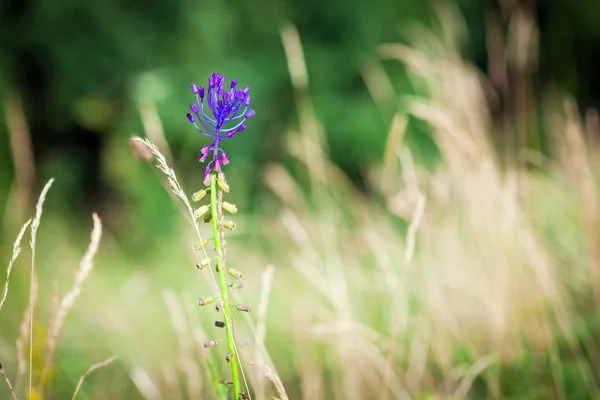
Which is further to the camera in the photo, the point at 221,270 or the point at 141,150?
the point at 141,150

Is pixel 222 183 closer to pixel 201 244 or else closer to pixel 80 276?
pixel 201 244

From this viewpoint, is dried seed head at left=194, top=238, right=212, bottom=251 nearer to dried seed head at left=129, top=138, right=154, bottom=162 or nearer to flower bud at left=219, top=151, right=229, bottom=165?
flower bud at left=219, top=151, right=229, bottom=165

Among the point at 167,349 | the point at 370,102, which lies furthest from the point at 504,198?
the point at 370,102

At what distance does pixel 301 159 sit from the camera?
6.38 ft

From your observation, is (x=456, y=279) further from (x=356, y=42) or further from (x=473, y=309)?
(x=356, y=42)

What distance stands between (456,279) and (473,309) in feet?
0.37

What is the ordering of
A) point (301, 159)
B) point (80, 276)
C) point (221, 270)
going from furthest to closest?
point (301, 159) < point (80, 276) < point (221, 270)

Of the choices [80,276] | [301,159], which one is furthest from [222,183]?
[301,159]

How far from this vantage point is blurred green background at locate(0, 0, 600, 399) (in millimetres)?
1648

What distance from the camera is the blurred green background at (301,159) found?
165cm

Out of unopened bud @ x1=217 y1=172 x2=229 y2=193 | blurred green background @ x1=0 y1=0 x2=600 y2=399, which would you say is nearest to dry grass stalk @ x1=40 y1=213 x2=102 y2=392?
unopened bud @ x1=217 y1=172 x2=229 y2=193

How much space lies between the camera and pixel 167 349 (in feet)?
7.14

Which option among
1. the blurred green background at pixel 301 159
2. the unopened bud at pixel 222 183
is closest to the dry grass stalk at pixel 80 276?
the unopened bud at pixel 222 183

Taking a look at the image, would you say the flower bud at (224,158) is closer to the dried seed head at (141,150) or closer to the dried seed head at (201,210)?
the dried seed head at (201,210)
